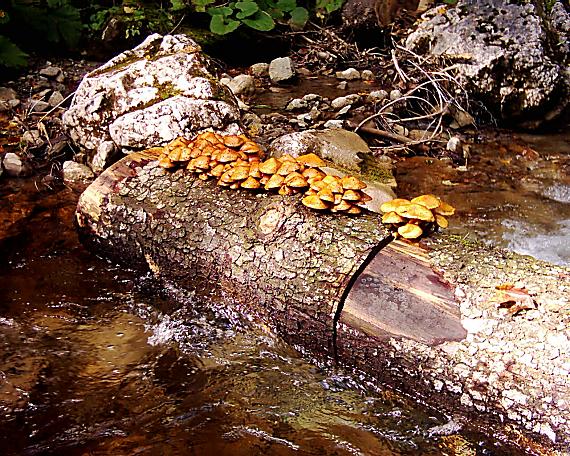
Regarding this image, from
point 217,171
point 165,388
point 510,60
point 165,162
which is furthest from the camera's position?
point 510,60

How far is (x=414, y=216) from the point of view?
3.04 m

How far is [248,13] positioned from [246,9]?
0.33 feet

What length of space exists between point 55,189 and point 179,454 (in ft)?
12.3

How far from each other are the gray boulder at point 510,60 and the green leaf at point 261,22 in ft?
8.56

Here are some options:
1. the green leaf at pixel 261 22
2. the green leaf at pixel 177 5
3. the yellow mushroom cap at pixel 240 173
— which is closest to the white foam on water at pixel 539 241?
the yellow mushroom cap at pixel 240 173

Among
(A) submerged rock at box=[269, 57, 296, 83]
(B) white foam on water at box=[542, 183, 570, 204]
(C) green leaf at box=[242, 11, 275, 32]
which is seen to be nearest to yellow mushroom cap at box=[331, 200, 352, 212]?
(B) white foam on water at box=[542, 183, 570, 204]

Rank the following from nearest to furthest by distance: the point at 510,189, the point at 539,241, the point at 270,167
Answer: the point at 270,167 < the point at 539,241 < the point at 510,189

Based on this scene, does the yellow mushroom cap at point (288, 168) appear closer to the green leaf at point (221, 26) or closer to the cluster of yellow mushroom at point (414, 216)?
the cluster of yellow mushroom at point (414, 216)

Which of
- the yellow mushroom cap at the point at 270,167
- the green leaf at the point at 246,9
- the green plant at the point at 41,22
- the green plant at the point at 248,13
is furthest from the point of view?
the green leaf at the point at 246,9

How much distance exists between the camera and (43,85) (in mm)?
8086

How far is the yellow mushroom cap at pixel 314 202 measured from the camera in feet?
10.7

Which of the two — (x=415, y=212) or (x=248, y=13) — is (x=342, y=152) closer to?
(x=415, y=212)

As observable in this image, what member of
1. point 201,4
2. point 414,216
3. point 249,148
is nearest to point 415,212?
point 414,216

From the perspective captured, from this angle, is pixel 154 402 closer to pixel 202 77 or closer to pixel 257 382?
pixel 257 382
